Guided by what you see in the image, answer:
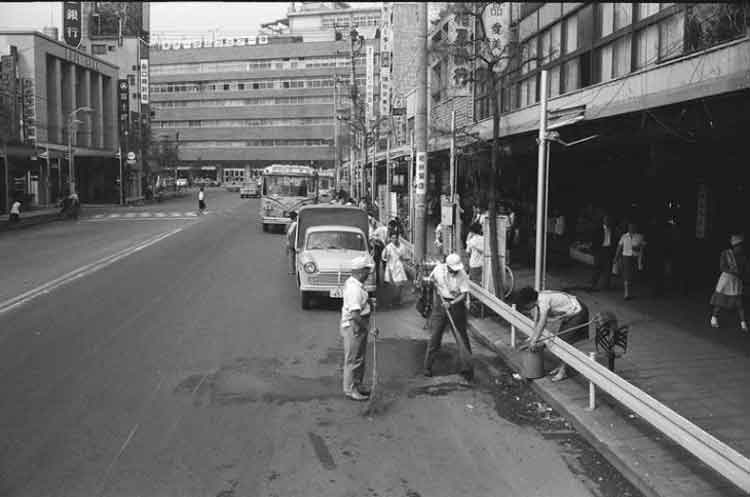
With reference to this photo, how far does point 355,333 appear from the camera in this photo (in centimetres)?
884

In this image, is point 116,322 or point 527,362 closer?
point 527,362

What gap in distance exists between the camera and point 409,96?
42.4 m

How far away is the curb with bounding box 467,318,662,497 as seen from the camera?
6.13 meters

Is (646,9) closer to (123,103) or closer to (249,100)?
(123,103)

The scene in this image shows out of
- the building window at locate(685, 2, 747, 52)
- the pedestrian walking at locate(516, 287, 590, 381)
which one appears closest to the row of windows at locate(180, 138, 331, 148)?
the building window at locate(685, 2, 747, 52)

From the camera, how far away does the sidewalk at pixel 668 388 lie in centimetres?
637

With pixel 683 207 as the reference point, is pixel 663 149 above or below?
above

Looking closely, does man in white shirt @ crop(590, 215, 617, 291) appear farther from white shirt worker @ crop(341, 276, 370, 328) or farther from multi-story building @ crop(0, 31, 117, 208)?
multi-story building @ crop(0, 31, 117, 208)

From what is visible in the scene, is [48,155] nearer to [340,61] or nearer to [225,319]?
[225,319]

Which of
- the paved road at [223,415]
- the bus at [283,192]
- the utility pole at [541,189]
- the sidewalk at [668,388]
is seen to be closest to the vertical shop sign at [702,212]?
the sidewalk at [668,388]

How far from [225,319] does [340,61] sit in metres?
99.1

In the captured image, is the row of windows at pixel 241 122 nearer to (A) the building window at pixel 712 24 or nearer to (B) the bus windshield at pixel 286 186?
(B) the bus windshield at pixel 286 186

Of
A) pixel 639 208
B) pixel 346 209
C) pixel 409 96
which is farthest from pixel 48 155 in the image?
pixel 639 208

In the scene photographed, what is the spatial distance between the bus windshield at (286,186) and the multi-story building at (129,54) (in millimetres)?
35850
